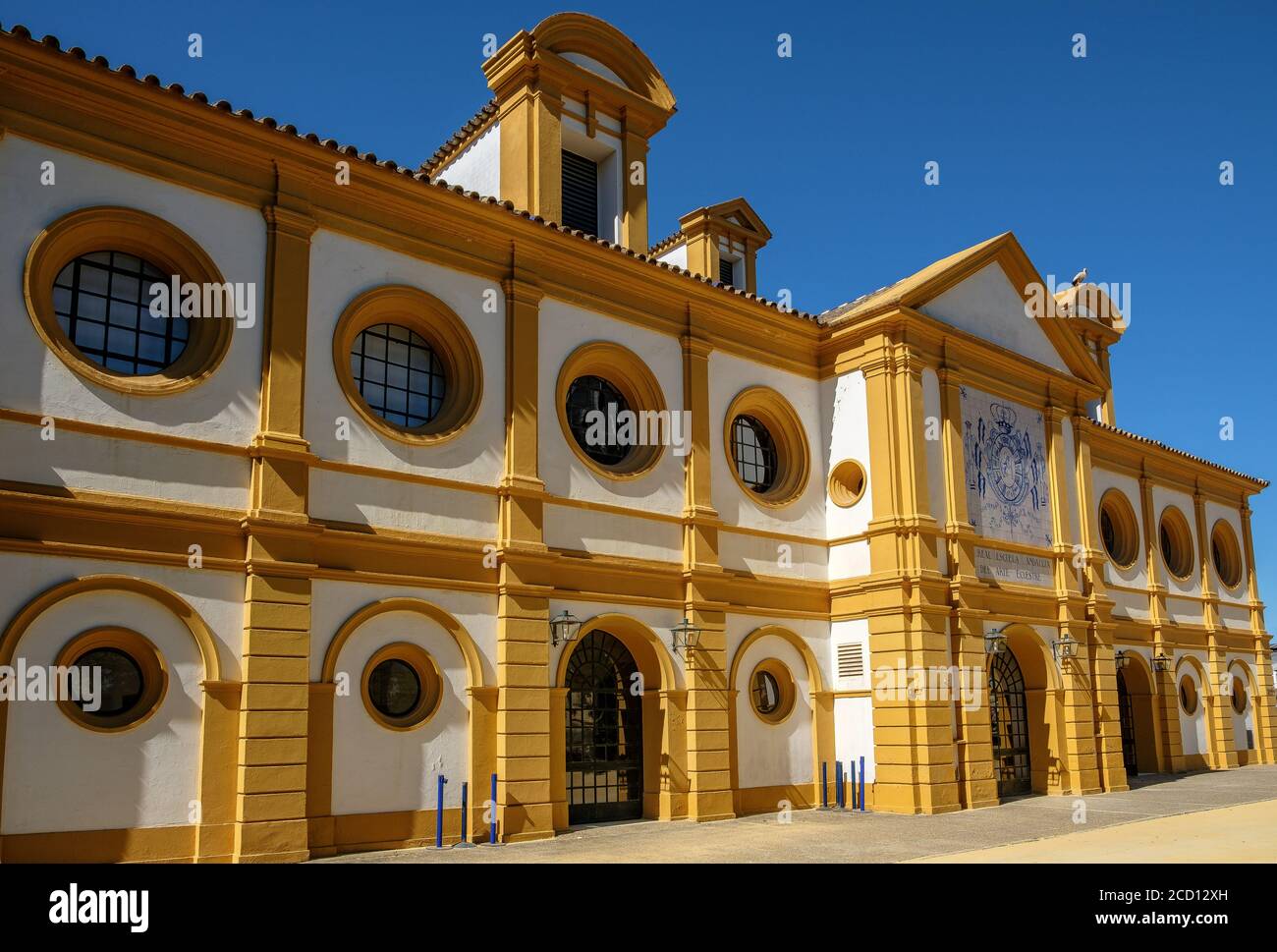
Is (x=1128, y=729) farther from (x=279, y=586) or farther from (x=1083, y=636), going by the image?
(x=279, y=586)

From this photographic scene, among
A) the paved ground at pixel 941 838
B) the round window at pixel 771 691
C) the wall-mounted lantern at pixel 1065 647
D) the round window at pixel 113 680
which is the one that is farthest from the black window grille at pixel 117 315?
the wall-mounted lantern at pixel 1065 647

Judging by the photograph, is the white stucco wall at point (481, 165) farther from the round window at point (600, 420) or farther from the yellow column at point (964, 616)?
the yellow column at point (964, 616)

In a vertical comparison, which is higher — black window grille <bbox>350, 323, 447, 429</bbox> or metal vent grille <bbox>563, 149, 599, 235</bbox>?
metal vent grille <bbox>563, 149, 599, 235</bbox>

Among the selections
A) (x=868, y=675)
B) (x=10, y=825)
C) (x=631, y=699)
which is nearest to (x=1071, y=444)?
(x=868, y=675)

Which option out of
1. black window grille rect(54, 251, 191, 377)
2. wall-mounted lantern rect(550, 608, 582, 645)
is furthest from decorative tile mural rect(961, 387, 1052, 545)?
black window grille rect(54, 251, 191, 377)

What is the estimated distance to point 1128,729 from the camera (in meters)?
26.9

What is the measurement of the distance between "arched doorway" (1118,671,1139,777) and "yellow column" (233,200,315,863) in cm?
2044

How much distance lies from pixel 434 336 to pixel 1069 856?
9936 millimetres

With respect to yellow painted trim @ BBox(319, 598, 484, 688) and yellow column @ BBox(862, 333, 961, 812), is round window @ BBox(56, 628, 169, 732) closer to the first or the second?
yellow painted trim @ BBox(319, 598, 484, 688)

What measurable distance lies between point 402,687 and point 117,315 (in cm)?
542

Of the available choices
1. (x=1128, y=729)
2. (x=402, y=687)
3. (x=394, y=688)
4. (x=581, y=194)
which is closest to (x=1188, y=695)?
(x=1128, y=729)

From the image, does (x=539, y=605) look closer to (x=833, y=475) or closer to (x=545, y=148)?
(x=833, y=475)

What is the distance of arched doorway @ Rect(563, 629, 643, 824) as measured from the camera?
16.0 m

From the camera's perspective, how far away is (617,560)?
16281 millimetres
